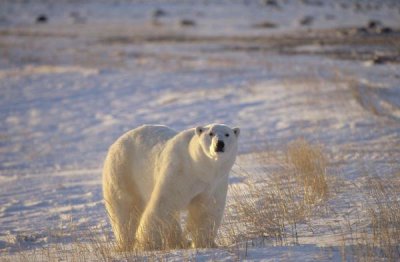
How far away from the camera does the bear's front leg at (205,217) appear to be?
16.2 feet

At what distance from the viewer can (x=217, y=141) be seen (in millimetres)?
4711

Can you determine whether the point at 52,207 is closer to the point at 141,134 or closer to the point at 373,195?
the point at 141,134

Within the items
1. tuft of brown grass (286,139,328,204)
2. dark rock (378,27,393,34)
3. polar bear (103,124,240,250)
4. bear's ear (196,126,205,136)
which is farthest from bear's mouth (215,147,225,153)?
dark rock (378,27,393,34)

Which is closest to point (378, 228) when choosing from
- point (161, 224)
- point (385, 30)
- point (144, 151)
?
point (161, 224)

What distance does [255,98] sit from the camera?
13836 millimetres

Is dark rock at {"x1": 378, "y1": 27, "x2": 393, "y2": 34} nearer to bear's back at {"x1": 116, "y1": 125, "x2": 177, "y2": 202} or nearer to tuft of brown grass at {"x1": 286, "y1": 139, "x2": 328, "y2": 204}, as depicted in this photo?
tuft of brown grass at {"x1": 286, "y1": 139, "x2": 328, "y2": 204}

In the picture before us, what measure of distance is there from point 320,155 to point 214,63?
1262cm

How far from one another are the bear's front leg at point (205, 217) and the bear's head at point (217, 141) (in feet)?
1.13

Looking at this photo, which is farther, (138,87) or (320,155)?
(138,87)

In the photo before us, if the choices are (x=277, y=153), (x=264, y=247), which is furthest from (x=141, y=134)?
(x=277, y=153)

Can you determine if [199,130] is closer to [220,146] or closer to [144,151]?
[220,146]

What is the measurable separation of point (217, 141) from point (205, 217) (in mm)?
638

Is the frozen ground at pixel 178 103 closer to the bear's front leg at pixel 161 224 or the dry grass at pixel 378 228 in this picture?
the dry grass at pixel 378 228

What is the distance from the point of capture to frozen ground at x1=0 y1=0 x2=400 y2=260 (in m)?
7.27
